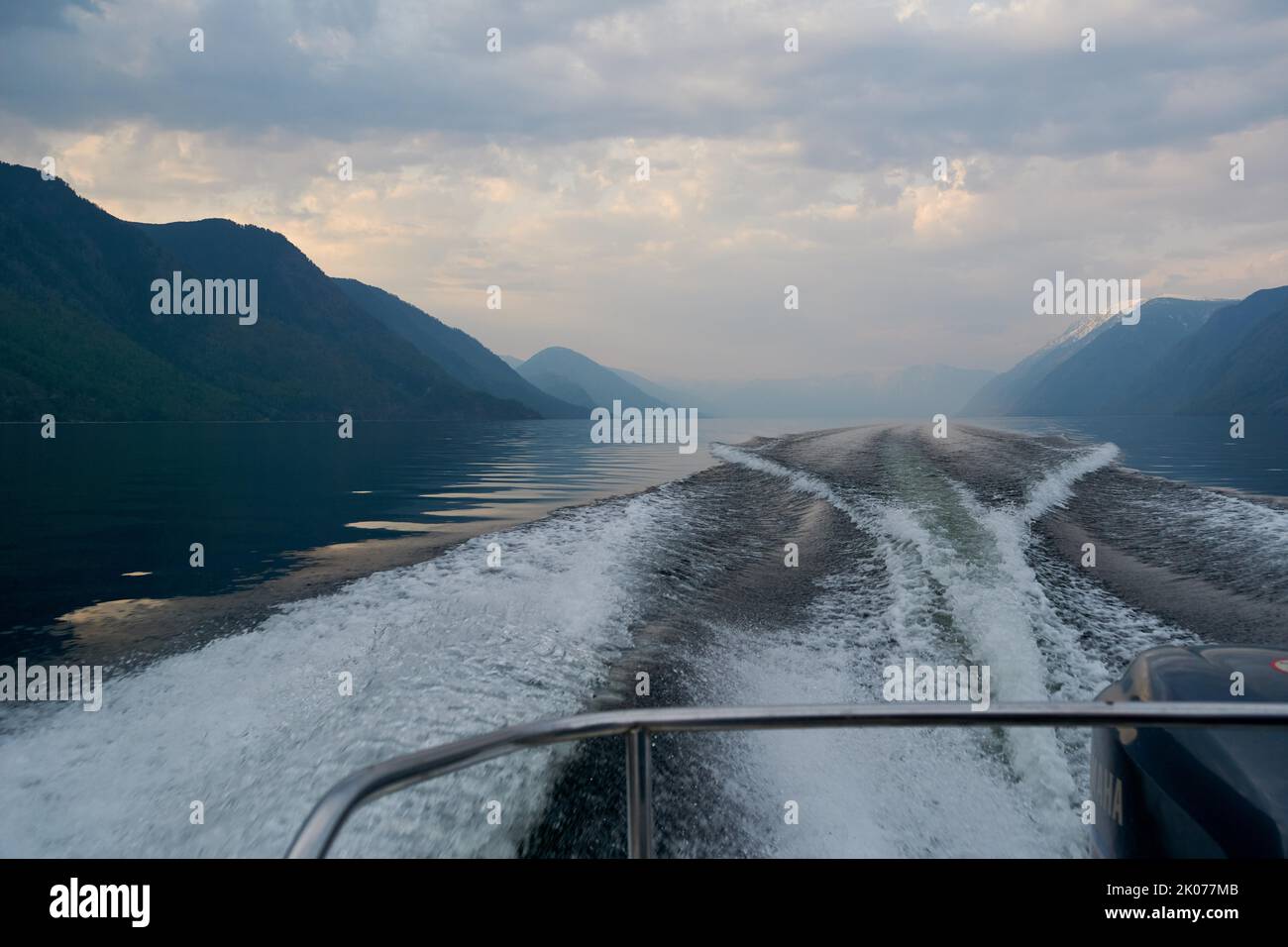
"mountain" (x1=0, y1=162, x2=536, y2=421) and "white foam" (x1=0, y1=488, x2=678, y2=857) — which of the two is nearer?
"white foam" (x1=0, y1=488, x2=678, y2=857)

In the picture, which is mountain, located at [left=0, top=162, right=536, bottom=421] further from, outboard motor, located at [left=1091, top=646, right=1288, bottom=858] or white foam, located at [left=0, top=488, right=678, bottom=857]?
outboard motor, located at [left=1091, top=646, right=1288, bottom=858]

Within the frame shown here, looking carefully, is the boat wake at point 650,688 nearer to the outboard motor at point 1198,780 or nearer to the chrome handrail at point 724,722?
the outboard motor at point 1198,780

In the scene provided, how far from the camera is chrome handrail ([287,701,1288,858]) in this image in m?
Answer: 1.51

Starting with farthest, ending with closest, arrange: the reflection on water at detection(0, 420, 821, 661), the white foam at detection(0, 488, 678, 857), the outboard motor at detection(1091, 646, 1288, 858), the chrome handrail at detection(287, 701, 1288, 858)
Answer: the reflection on water at detection(0, 420, 821, 661), the white foam at detection(0, 488, 678, 857), the outboard motor at detection(1091, 646, 1288, 858), the chrome handrail at detection(287, 701, 1288, 858)

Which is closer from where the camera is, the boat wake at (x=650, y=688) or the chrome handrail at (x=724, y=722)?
the chrome handrail at (x=724, y=722)

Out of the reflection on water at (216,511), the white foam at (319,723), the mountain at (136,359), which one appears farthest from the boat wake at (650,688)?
the mountain at (136,359)

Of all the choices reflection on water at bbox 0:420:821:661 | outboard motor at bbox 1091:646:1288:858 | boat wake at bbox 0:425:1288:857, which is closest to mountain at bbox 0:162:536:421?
reflection on water at bbox 0:420:821:661

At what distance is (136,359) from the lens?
149250 mm

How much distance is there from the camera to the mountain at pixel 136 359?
12738cm

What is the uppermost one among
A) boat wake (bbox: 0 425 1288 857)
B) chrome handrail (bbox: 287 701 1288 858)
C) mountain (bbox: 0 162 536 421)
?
mountain (bbox: 0 162 536 421)

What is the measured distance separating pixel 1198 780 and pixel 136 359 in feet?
585

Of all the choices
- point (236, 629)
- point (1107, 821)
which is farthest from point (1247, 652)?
point (236, 629)

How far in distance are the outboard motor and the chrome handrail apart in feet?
3.26

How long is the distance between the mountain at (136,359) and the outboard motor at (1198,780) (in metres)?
135
